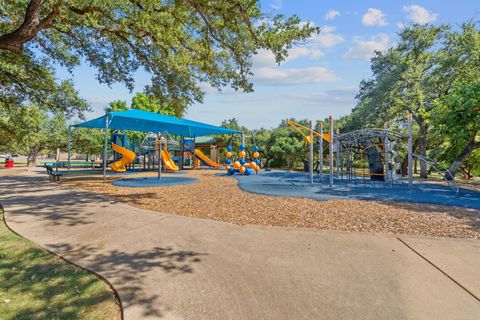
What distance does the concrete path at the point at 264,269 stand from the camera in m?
2.48

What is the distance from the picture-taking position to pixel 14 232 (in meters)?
4.62

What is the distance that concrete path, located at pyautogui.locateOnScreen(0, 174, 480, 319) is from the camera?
2484mm

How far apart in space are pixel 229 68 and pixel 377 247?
716 cm

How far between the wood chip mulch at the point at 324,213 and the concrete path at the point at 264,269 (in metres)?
0.56

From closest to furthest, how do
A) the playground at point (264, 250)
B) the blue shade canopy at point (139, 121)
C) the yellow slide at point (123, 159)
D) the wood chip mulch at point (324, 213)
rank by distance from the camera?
the playground at point (264, 250), the wood chip mulch at point (324, 213), the blue shade canopy at point (139, 121), the yellow slide at point (123, 159)

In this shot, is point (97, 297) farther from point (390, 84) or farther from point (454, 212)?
point (390, 84)

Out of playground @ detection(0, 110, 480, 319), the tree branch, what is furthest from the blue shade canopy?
the tree branch

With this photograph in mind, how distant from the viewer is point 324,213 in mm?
6273

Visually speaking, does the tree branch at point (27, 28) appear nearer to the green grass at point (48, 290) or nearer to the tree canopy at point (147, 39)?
the tree canopy at point (147, 39)

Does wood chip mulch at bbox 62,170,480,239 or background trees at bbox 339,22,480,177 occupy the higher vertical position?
background trees at bbox 339,22,480,177

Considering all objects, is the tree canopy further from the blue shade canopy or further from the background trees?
the background trees

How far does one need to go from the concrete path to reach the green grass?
0.17 metres

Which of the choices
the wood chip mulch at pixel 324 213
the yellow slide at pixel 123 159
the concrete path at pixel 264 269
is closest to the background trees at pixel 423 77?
the wood chip mulch at pixel 324 213

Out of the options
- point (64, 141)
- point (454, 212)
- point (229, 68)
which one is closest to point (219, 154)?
point (64, 141)
